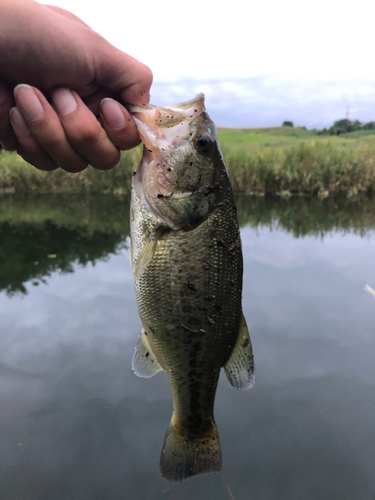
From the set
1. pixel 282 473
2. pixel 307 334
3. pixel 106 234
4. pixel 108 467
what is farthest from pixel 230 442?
pixel 106 234

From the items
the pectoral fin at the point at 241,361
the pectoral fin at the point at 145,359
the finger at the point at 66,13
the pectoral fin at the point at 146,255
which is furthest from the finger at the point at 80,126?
the pectoral fin at the point at 241,361

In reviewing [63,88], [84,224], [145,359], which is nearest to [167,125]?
[63,88]

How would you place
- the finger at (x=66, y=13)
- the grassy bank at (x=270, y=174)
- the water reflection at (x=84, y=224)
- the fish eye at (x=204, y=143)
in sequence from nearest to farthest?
the fish eye at (x=204, y=143) < the finger at (x=66, y=13) < the water reflection at (x=84, y=224) < the grassy bank at (x=270, y=174)

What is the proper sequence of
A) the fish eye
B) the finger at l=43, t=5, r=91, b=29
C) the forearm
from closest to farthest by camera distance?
the forearm, the fish eye, the finger at l=43, t=5, r=91, b=29

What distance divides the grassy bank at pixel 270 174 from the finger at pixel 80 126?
41.9ft

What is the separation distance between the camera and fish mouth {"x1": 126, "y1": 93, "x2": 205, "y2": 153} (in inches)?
72.2

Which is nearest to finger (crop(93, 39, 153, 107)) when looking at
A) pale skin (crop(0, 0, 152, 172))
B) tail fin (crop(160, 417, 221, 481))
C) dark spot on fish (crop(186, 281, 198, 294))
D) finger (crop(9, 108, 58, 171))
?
pale skin (crop(0, 0, 152, 172))

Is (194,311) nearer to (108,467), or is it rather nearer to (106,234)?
(108,467)

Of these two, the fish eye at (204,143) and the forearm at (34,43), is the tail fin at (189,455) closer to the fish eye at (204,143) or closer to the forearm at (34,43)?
the fish eye at (204,143)

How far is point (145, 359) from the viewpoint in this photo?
205cm

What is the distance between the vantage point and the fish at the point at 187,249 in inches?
70.7

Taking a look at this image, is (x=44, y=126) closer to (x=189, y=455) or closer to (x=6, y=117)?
(x=6, y=117)

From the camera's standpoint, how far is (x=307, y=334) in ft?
18.9

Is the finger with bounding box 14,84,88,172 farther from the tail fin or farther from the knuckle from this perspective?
the tail fin
